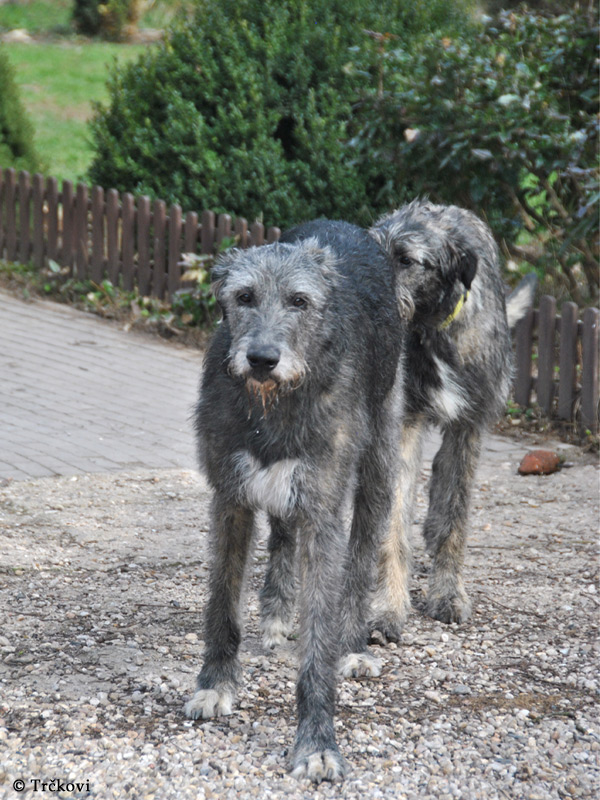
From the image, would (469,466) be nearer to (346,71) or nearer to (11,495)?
(11,495)

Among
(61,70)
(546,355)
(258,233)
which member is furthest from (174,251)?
(61,70)

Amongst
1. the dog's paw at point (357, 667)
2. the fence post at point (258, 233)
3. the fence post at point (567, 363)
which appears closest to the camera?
the dog's paw at point (357, 667)

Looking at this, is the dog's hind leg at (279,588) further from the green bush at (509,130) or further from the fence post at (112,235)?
the fence post at (112,235)

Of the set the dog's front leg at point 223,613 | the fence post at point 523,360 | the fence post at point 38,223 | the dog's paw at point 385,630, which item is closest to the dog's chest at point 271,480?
the dog's front leg at point 223,613

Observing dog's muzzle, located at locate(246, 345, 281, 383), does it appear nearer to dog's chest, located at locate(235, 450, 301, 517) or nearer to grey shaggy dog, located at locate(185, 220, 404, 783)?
grey shaggy dog, located at locate(185, 220, 404, 783)

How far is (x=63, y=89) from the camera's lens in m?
24.7

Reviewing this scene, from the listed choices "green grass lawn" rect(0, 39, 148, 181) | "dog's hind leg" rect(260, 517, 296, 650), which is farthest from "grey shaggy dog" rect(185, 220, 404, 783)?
"green grass lawn" rect(0, 39, 148, 181)

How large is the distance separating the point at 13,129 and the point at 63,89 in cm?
1291

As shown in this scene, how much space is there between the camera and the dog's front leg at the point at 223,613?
377 centimetres

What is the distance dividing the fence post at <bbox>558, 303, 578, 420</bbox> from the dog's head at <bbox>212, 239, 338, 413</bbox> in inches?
184

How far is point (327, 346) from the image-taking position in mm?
3533

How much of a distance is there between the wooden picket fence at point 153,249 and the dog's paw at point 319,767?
15.6 feet

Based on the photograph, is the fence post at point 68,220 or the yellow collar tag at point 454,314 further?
the fence post at point 68,220

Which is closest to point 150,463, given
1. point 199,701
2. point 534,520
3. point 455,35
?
point 534,520
